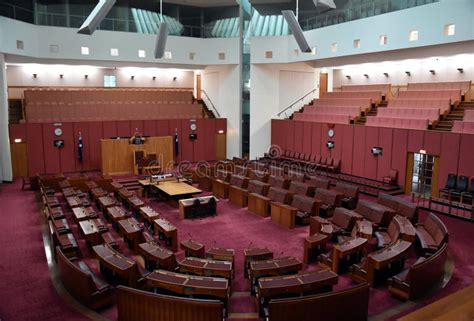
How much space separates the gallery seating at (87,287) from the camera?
634 centimetres

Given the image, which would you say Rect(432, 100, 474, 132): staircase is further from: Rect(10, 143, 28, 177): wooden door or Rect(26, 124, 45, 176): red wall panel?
Rect(10, 143, 28, 177): wooden door

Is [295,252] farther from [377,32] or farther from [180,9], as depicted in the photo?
[180,9]

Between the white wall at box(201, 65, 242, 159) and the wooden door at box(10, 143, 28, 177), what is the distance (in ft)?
33.5

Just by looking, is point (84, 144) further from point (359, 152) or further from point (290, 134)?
point (359, 152)

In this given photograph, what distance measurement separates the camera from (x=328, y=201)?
11.8 meters

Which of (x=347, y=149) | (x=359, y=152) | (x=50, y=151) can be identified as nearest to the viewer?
(x=359, y=152)

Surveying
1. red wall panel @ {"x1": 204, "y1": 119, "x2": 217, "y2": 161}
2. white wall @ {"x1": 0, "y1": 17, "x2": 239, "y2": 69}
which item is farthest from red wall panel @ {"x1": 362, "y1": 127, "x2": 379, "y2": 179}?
red wall panel @ {"x1": 204, "y1": 119, "x2": 217, "y2": 161}

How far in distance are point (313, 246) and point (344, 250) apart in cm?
88

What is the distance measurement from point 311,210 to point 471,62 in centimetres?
1062

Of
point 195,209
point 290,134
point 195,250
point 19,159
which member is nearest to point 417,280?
point 195,250

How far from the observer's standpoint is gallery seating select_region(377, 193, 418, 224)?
1018 centimetres

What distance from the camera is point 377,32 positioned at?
16188 millimetres

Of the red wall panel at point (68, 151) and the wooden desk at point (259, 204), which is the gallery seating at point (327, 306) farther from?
the red wall panel at point (68, 151)

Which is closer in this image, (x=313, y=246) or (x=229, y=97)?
(x=313, y=246)
